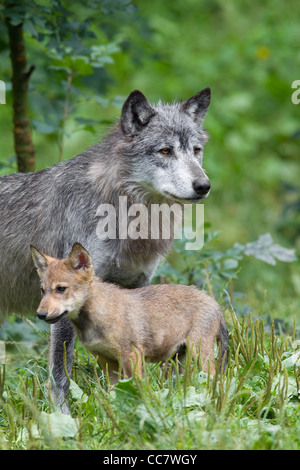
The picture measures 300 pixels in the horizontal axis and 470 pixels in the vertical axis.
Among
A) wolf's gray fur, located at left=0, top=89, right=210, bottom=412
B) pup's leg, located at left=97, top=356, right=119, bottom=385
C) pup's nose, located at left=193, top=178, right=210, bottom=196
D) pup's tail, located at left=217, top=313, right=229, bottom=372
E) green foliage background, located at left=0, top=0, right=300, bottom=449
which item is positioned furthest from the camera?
wolf's gray fur, located at left=0, top=89, right=210, bottom=412

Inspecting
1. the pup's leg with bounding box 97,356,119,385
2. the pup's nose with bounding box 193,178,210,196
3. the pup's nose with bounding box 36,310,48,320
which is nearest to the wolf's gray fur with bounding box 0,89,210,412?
the pup's nose with bounding box 193,178,210,196

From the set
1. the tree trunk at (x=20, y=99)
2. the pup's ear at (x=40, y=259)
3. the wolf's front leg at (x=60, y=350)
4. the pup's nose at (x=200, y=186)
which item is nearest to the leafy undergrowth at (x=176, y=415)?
the wolf's front leg at (x=60, y=350)

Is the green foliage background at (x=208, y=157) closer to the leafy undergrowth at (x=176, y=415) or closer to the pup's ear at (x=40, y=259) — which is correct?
the leafy undergrowth at (x=176, y=415)

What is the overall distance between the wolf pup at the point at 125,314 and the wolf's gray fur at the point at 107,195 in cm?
37

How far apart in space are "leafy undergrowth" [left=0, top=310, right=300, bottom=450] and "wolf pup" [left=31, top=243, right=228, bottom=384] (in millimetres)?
157

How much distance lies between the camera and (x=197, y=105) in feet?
15.8

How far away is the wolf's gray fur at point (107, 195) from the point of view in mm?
4504

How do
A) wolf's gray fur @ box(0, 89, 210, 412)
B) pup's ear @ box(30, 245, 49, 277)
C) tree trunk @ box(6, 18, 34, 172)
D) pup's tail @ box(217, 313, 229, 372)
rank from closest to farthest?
pup's ear @ box(30, 245, 49, 277) → pup's tail @ box(217, 313, 229, 372) → wolf's gray fur @ box(0, 89, 210, 412) → tree trunk @ box(6, 18, 34, 172)

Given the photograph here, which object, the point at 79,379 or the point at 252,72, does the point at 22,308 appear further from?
the point at 252,72

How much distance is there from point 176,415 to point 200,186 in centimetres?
141

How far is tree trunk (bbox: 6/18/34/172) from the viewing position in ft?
19.6

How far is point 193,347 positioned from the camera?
13.6ft

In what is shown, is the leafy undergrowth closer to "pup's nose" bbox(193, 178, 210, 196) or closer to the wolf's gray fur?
the wolf's gray fur
